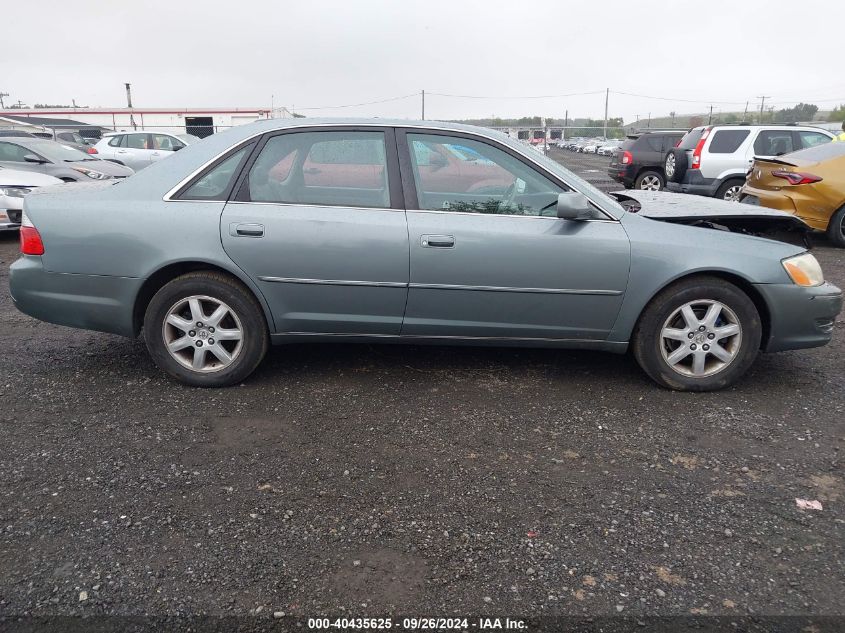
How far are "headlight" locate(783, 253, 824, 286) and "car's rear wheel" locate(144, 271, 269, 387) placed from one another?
3.17 m

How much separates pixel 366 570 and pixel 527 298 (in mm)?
1957

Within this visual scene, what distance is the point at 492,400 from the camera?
3.84 metres

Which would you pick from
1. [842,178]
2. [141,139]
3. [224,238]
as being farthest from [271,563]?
[141,139]

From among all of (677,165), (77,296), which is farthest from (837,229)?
(77,296)

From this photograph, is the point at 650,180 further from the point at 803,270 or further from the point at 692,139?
the point at 803,270

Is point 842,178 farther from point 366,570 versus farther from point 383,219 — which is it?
point 366,570

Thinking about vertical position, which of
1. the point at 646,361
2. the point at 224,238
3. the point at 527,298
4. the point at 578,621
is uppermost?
the point at 224,238

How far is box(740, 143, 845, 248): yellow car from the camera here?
8.45 metres

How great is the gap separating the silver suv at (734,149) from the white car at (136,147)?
13.3 metres

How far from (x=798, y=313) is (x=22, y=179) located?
9295 millimetres

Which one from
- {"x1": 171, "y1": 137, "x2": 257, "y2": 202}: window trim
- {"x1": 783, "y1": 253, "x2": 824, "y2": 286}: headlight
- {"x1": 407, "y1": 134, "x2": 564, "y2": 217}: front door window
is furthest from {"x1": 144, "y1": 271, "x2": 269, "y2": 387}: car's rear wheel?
{"x1": 783, "y1": 253, "x2": 824, "y2": 286}: headlight

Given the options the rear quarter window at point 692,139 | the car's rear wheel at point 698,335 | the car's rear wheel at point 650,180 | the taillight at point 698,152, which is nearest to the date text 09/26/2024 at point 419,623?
the car's rear wheel at point 698,335

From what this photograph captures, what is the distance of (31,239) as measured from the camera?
3881 mm

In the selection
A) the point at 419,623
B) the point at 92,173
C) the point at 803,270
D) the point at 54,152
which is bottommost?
the point at 419,623
